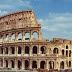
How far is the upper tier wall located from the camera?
72625 millimetres

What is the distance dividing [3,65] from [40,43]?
11.0 m

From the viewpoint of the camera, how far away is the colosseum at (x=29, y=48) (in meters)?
70.9

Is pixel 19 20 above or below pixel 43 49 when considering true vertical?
above

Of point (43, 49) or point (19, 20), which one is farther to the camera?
point (19, 20)

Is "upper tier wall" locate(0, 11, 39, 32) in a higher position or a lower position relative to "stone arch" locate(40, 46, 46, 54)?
higher

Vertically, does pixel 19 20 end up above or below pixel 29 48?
above

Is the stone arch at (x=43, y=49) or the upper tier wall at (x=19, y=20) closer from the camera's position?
the stone arch at (x=43, y=49)

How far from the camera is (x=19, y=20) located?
73.8m

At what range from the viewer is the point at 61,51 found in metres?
71.6

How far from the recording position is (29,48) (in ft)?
238

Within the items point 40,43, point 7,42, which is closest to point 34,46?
point 40,43

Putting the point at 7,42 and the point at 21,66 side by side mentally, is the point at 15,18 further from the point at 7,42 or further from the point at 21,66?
the point at 21,66

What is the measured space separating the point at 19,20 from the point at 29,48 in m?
6.83

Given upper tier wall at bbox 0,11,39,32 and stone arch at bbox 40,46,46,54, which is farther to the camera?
upper tier wall at bbox 0,11,39,32
